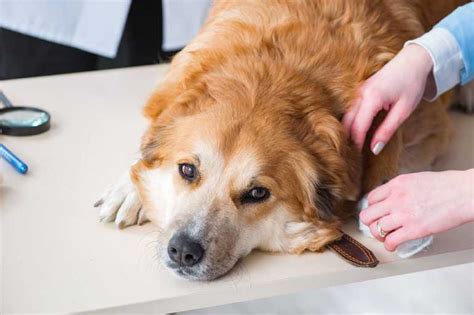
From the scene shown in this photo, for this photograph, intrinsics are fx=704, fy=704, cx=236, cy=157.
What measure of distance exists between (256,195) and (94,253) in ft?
0.96

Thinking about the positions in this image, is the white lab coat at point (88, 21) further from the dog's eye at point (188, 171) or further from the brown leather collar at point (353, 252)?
the brown leather collar at point (353, 252)

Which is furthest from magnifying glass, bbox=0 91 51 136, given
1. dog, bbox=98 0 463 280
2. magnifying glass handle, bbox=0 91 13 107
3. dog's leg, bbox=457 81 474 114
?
dog's leg, bbox=457 81 474 114

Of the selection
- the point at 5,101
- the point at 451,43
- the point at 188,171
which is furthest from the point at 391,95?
the point at 5,101

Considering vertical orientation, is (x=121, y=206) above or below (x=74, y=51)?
above

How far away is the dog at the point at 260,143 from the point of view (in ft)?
3.94

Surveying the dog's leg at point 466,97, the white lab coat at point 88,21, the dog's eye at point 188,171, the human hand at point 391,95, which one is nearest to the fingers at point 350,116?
the human hand at point 391,95

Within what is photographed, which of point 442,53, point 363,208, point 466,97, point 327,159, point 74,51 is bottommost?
point 74,51

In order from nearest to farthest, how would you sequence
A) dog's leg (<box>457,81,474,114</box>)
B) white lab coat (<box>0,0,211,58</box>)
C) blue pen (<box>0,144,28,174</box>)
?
blue pen (<box>0,144,28,174</box>), dog's leg (<box>457,81,474,114</box>), white lab coat (<box>0,0,211,58</box>)

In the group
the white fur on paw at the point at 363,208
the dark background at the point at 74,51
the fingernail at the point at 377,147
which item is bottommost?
the dark background at the point at 74,51

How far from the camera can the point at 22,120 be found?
1522 mm

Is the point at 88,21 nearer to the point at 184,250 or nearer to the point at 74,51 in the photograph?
the point at 74,51

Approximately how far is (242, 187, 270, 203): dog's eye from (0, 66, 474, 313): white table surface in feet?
0.31

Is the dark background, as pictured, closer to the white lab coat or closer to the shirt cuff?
the white lab coat

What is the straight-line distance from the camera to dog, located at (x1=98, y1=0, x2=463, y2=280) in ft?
3.94
